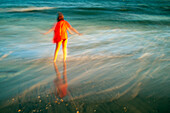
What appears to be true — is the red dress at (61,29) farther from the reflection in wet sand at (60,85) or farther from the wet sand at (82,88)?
the reflection in wet sand at (60,85)

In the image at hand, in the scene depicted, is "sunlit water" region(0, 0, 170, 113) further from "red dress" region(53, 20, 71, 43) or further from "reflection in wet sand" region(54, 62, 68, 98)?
"red dress" region(53, 20, 71, 43)

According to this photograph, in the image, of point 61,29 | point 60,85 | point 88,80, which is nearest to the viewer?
point 60,85

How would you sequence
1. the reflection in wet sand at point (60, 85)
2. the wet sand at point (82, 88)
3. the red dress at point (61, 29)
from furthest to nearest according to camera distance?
the red dress at point (61, 29) → the reflection in wet sand at point (60, 85) → the wet sand at point (82, 88)

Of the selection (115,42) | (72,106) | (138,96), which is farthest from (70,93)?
(115,42)

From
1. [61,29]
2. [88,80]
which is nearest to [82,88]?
[88,80]

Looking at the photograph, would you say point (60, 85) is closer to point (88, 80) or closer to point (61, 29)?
point (88, 80)

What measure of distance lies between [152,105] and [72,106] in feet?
4.41

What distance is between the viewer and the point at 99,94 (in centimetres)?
344

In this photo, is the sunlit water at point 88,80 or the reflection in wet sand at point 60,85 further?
the reflection in wet sand at point 60,85

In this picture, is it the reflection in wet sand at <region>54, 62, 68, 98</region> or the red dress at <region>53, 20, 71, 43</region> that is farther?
the red dress at <region>53, 20, 71, 43</region>

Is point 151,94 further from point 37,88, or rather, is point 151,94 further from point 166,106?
point 37,88

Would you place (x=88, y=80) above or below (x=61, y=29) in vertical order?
below

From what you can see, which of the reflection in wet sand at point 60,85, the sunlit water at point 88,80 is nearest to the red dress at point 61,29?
the sunlit water at point 88,80

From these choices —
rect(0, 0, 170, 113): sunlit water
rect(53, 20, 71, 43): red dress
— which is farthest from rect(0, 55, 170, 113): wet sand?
rect(53, 20, 71, 43): red dress
